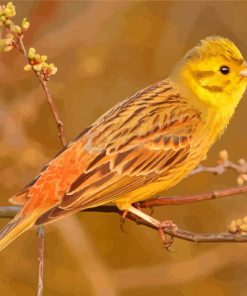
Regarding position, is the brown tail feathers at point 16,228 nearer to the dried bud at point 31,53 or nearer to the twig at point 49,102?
the twig at point 49,102

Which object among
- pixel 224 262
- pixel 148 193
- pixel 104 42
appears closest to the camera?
pixel 148 193

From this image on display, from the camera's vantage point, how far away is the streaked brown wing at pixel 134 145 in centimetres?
528

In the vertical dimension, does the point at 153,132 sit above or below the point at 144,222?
above

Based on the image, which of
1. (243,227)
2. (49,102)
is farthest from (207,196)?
(49,102)

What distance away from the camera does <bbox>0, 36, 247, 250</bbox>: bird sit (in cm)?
514

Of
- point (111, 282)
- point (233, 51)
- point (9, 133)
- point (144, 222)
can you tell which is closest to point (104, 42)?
point (9, 133)

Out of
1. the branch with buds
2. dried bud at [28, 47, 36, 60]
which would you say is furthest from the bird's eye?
dried bud at [28, 47, 36, 60]

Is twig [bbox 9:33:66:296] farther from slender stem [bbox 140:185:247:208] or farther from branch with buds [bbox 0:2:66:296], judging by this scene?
slender stem [bbox 140:185:247:208]

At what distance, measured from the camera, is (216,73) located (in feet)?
18.8

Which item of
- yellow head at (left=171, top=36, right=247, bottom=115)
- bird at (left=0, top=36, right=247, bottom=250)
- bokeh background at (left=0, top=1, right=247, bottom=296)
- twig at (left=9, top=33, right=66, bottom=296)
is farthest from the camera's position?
bokeh background at (left=0, top=1, right=247, bottom=296)

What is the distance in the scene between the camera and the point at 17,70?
27.8 feet

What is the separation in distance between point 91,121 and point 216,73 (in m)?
3.38

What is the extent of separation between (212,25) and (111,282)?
3303 millimetres

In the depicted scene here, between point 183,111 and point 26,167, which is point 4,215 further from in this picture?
point 26,167
